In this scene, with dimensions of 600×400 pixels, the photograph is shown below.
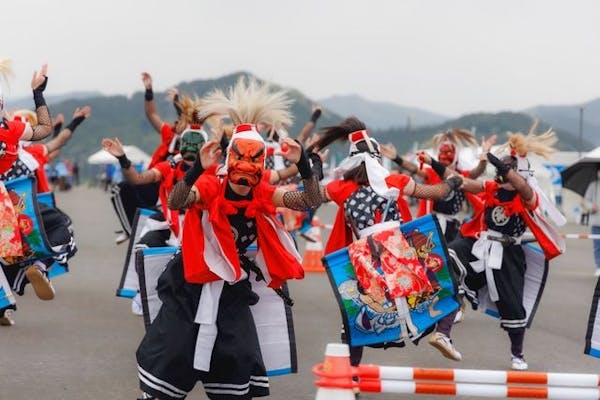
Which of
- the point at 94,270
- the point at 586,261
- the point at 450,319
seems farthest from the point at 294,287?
the point at 586,261

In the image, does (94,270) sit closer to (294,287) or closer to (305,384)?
(294,287)

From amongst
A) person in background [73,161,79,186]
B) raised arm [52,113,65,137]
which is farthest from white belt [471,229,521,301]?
person in background [73,161,79,186]

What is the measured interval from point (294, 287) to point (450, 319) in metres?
5.09

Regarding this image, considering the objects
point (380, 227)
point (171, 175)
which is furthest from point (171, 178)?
point (380, 227)

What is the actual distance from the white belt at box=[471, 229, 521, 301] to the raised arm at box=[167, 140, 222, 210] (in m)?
3.58

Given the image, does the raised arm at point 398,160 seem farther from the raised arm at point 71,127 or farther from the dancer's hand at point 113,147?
the raised arm at point 71,127

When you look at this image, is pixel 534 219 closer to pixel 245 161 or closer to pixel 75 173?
pixel 245 161

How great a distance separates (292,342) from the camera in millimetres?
5582

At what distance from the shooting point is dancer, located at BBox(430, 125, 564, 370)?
8016 millimetres

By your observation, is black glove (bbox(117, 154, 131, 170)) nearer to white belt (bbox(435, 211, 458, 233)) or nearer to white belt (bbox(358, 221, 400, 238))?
white belt (bbox(358, 221, 400, 238))

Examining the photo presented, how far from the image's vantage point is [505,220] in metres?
8.16

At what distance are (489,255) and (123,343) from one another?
10.4 feet

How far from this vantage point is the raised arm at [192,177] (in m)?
5.13

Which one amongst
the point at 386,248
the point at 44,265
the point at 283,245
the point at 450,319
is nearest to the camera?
the point at 283,245
